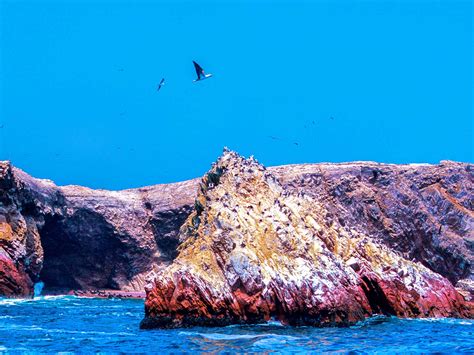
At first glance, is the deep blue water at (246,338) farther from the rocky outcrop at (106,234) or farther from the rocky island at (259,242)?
the rocky outcrop at (106,234)

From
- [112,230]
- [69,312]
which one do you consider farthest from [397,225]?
[69,312]

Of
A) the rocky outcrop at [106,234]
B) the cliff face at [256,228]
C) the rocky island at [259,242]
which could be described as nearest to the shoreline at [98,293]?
the rocky outcrop at [106,234]

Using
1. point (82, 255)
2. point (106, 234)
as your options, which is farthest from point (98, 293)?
point (106, 234)

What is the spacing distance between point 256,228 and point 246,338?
9.75 metres

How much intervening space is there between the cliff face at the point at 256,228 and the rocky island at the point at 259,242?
11 centimetres

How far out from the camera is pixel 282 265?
98.0 feet

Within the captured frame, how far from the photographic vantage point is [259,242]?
103ft

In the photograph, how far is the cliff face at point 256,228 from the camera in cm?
3073

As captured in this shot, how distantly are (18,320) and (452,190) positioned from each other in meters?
50.7

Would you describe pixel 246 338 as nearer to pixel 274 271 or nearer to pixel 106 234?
pixel 274 271

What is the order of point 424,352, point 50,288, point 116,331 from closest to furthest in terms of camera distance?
1. point 424,352
2. point 116,331
3. point 50,288

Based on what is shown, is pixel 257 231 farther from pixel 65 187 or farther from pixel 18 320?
pixel 65 187

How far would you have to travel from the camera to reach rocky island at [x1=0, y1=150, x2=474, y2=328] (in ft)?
Result: 92.9

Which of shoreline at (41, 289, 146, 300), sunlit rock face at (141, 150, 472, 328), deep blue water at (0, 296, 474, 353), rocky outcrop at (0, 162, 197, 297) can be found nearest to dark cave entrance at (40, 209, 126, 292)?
rocky outcrop at (0, 162, 197, 297)
